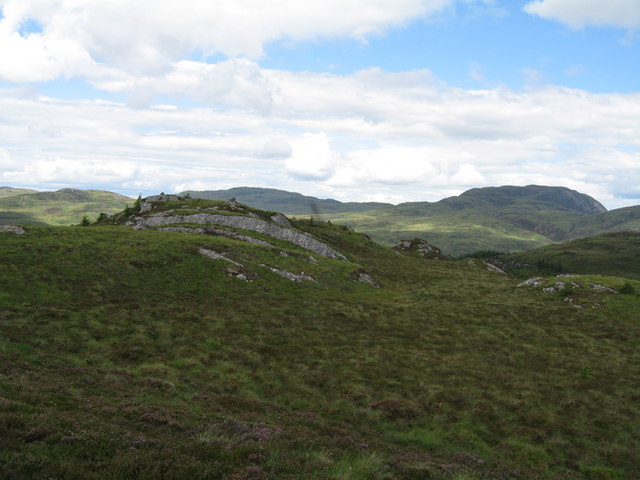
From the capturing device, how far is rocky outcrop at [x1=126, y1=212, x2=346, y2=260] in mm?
91062

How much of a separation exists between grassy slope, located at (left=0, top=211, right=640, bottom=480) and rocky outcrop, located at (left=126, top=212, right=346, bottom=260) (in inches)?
1158

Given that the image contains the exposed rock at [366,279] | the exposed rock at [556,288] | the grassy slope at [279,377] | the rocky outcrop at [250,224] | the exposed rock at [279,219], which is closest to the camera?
the grassy slope at [279,377]

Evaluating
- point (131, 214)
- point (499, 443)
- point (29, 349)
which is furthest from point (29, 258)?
point (131, 214)

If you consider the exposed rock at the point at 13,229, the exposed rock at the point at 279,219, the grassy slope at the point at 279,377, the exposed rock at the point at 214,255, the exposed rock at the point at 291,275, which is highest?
the exposed rock at the point at 279,219

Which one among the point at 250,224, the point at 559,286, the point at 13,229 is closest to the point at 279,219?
the point at 250,224

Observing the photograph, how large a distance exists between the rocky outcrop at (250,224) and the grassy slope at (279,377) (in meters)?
29.4

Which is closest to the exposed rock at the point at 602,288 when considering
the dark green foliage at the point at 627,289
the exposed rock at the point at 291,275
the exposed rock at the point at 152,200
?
the dark green foliage at the point at 627,289

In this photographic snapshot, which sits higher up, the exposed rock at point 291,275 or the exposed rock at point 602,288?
the exposed rock at point 602,288

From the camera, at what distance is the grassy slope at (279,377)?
14484mm

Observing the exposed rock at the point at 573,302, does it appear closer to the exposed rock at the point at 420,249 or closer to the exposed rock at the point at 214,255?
the exposed rock at the point at 214,255

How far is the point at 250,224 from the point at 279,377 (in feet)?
222

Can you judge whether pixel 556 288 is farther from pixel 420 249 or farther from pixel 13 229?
pixel 13 229

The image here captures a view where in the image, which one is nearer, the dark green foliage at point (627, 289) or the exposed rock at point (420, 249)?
the dark green foliage at point (627, 289)

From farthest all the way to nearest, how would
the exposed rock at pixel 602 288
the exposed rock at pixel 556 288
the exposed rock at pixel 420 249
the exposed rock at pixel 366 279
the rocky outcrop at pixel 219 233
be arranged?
the exposed rock at pixel 420 249
the rocky outcrop at pixel 219 233
the exposed rock at pixel 366 279
the exposed rock at pixel 556 288
the exposed rock at pixel 602 288
